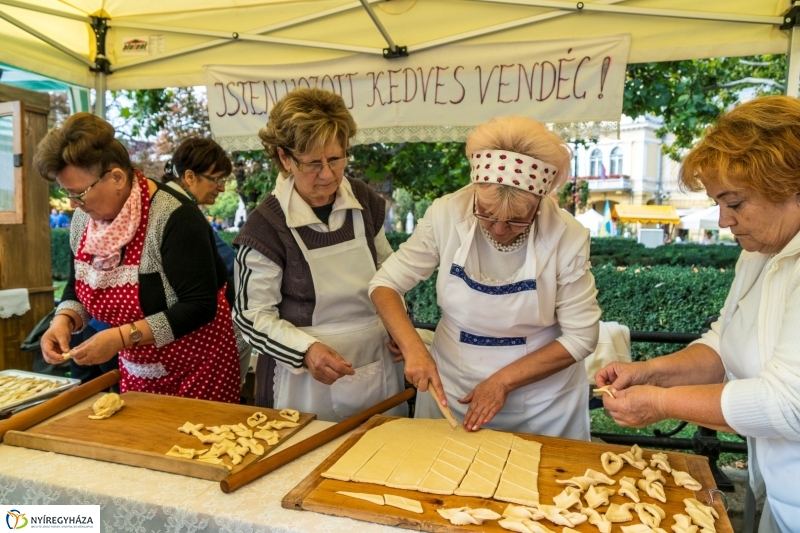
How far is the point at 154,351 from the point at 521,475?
1479 millimetres

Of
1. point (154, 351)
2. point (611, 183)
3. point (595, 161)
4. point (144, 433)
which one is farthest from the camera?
point (595, 161)

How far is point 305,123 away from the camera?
1896mm

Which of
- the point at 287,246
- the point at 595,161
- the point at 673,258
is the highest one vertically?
the point at 595,161

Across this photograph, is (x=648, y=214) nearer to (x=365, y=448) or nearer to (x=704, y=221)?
(x=704, y=221)

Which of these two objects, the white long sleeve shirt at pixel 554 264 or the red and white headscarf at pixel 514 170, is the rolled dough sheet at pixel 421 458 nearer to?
the white long sleeve shirt at pixel 554 264

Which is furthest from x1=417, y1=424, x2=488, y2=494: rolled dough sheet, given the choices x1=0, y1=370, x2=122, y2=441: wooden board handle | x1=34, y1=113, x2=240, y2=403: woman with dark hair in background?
x1=0, y1=370, x2=122, y2=441: wooden board handle

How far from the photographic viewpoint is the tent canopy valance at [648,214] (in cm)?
2842

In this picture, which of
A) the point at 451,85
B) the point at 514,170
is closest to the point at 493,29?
the point at 451,85

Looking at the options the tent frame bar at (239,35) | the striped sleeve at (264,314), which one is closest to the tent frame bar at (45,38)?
the tent frame bar at (239,35)

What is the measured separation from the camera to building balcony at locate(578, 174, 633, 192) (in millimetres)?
33844

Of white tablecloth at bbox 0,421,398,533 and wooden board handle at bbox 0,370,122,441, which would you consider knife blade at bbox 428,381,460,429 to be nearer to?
white tablecloth at bbox 0,421,398,533

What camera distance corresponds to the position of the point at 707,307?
6363mm

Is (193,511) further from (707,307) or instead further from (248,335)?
(707,307)

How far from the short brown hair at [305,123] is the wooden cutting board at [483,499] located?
3.14 ft
